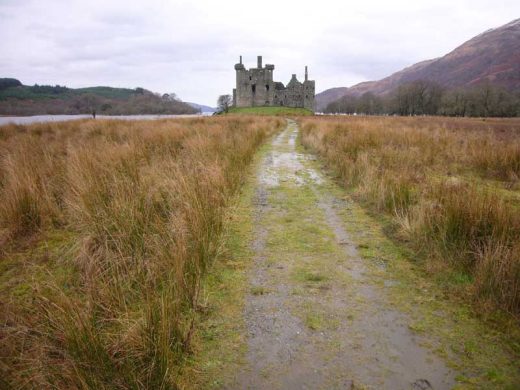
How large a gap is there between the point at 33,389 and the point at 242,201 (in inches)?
138

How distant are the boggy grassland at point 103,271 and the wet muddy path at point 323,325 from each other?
457 millimetres

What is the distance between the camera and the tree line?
46875 mm

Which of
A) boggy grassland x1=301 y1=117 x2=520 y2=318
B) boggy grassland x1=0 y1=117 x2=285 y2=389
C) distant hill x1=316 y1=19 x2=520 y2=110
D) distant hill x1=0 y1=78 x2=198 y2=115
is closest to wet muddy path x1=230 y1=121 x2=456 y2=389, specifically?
boggy grassland x1=0 y1=117 x2=285 y2=389

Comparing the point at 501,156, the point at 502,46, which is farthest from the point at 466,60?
the point at 501,156

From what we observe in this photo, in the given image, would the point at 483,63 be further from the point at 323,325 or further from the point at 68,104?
the point at 323,325

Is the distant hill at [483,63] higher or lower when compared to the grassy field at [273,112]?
A: higher

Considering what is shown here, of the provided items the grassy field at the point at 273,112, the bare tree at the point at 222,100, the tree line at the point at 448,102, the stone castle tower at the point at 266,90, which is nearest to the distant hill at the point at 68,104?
the bare tree at the point at 222,100

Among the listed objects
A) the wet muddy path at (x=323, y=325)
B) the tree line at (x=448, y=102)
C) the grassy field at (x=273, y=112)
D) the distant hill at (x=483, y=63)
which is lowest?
the wet muddy path at (x=323, y=325)

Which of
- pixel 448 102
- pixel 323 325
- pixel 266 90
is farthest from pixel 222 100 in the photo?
pixel 323 325

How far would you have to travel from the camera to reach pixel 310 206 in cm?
453

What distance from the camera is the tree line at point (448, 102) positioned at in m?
46.9

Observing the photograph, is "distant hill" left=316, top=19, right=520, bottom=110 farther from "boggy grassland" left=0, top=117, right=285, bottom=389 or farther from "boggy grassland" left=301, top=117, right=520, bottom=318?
"boggy grassland" left=0, top=117, right=285, bottom=389

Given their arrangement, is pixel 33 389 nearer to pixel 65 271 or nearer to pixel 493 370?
pixel 65 271

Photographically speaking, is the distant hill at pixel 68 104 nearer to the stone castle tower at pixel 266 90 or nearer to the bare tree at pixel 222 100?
the bare tree at pixel 222 100
